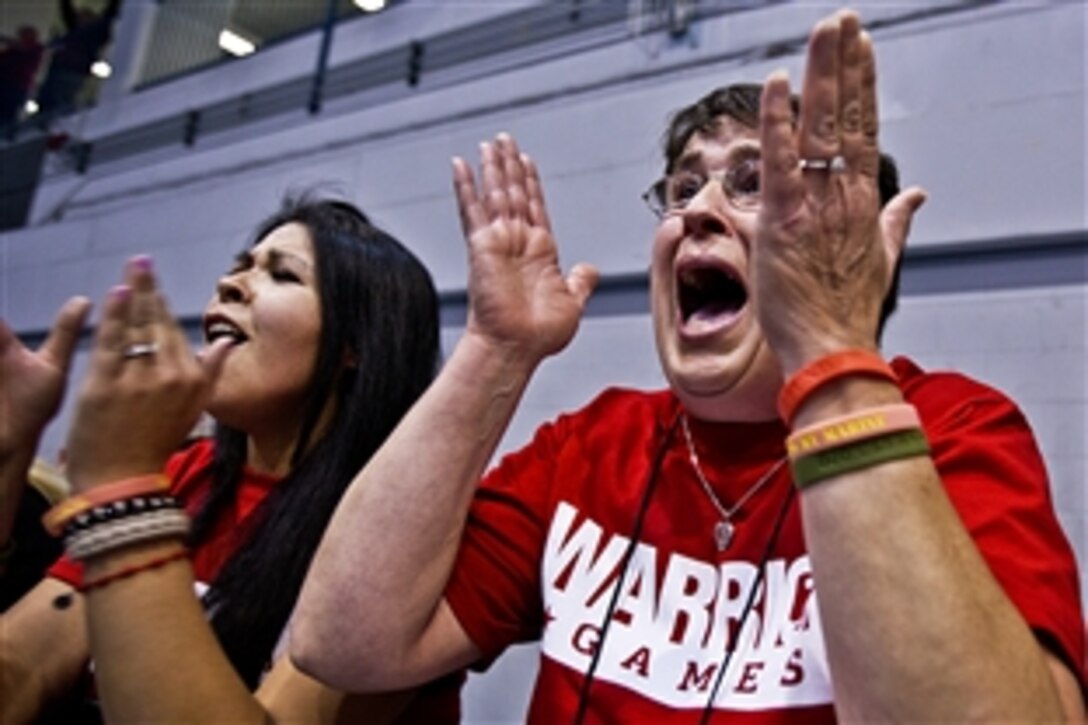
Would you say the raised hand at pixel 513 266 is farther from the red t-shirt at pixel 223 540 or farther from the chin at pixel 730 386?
the red t-shirt at pixel 223 540

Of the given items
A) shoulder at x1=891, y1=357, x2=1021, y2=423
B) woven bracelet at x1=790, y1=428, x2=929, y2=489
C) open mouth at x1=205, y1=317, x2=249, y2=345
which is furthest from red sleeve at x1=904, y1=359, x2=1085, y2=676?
open mouth at x1=205, y1=317, x2=249, y2=345

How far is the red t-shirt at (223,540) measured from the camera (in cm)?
102

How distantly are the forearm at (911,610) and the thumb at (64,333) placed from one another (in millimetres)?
562

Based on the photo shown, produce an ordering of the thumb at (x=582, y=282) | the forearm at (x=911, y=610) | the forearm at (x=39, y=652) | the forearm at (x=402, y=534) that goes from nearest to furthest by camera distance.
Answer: the forearm at (x=911, y=610)
the forearm at (x=402, y=534)
the thumb at (x=582, y=282)
the forearm at (x=39, y=652)

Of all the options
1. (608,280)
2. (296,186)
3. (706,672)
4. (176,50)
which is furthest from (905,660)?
(176,50)

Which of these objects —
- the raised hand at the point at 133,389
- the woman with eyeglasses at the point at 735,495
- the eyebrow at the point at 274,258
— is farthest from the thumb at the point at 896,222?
the eyebrow at the point at 274,258

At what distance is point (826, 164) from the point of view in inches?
24.4

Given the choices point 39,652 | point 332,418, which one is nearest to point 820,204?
point 332,418

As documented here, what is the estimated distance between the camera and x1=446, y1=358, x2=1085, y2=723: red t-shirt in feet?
2.25

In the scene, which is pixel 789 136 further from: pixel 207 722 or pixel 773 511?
pixel 207 722

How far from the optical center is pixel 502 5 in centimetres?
326

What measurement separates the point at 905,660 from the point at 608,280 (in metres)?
2.12

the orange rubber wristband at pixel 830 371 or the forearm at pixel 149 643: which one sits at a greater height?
the orange rubber wristband at pixel 830 371

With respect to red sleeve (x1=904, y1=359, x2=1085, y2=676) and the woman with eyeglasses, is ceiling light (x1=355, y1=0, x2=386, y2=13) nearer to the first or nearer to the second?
the woman with eyeglasses
